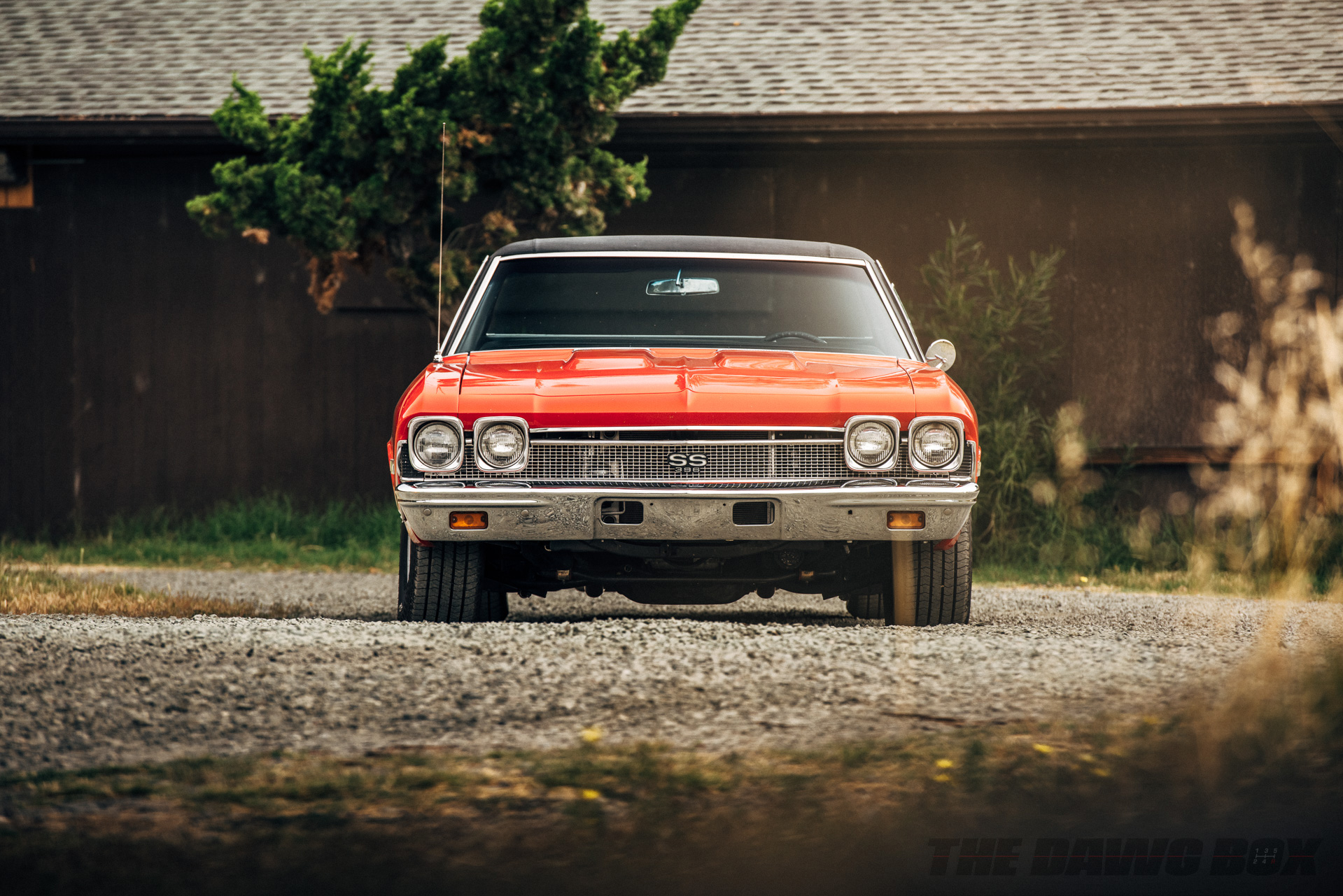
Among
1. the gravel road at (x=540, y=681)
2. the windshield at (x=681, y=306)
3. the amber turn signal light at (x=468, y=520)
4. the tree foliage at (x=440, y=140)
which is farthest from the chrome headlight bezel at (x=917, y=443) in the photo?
the tree foliage at (x=440, y=140)

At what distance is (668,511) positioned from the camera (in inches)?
181

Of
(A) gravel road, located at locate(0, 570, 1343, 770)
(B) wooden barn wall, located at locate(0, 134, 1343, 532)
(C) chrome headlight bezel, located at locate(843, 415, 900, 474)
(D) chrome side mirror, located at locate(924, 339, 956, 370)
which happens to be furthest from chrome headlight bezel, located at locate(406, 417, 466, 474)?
(B) wooden barn wall, located at locate(0, 134, 1343, 532)

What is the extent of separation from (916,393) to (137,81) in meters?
9.14

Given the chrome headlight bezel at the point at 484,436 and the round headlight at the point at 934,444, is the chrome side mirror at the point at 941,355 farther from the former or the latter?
the chrome headlight bezel at the point at 484,436

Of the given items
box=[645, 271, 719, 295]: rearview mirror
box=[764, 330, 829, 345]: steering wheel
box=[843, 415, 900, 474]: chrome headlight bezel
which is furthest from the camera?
box=[645, 271, 719, 295]: rearview mirror

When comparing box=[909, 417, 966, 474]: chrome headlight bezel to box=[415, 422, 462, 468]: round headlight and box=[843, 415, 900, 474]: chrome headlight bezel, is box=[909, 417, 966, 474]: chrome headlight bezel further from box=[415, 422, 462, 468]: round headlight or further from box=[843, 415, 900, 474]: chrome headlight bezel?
box=[415, 422, 462, 468]: round headlight

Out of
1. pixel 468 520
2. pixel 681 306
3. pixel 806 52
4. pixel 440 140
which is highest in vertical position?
pixel 806 52

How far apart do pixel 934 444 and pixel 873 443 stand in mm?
221

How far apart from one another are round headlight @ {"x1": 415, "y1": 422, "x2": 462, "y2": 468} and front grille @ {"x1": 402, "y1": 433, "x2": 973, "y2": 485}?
43 mm

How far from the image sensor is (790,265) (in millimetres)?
5859

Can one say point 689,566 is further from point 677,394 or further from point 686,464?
point 677,394

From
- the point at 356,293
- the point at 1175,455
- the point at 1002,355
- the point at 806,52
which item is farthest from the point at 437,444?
the point at 806,52

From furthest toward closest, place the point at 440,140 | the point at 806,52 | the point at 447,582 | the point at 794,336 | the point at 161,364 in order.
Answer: the point at 806,52 → the point at 161,364 → the point at 440,140 → the point at 794,336 → the point at 447,582

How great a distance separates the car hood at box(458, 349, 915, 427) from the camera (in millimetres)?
4664
